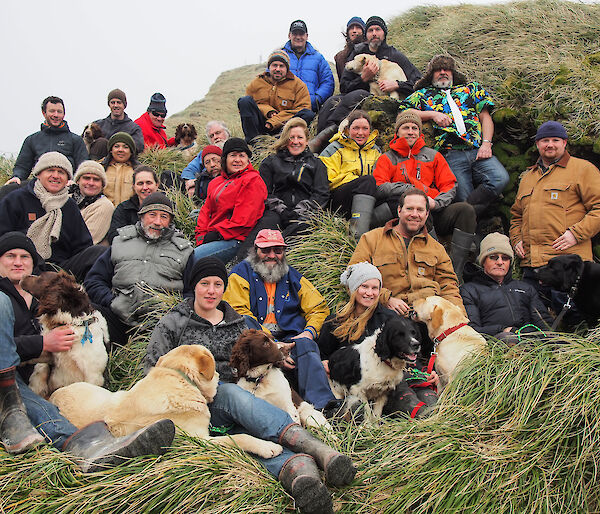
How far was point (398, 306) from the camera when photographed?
5113 millimetres

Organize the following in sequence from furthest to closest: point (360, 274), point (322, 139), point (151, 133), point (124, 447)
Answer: point (151, 133)
point (322, 139)
point (360, 274)
point (124, 447)

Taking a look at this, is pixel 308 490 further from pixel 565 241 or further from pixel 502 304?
pixel 565 241

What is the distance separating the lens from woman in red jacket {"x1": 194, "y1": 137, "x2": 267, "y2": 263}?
21.1 feet

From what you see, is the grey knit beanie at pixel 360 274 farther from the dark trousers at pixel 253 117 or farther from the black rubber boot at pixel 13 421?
the dark trousers at pixel 253 117

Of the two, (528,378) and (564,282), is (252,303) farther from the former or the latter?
(564,282)

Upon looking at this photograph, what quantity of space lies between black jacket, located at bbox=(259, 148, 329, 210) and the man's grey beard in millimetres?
1685

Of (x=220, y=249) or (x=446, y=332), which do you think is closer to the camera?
(x=446, y=332)

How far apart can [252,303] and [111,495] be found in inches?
95.7

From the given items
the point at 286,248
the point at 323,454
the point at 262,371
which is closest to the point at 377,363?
the point at 262,371

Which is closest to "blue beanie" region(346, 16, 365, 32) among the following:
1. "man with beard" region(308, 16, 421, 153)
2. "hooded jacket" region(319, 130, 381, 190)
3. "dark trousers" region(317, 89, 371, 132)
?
"man with beard" region(308, 16, 421, 153)

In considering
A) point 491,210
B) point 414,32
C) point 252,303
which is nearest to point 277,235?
point 252,303

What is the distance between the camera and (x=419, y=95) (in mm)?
7754

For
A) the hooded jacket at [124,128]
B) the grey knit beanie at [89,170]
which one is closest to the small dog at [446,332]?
the grey knit beanie at [89,170]

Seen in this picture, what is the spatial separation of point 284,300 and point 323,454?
2.11 m
